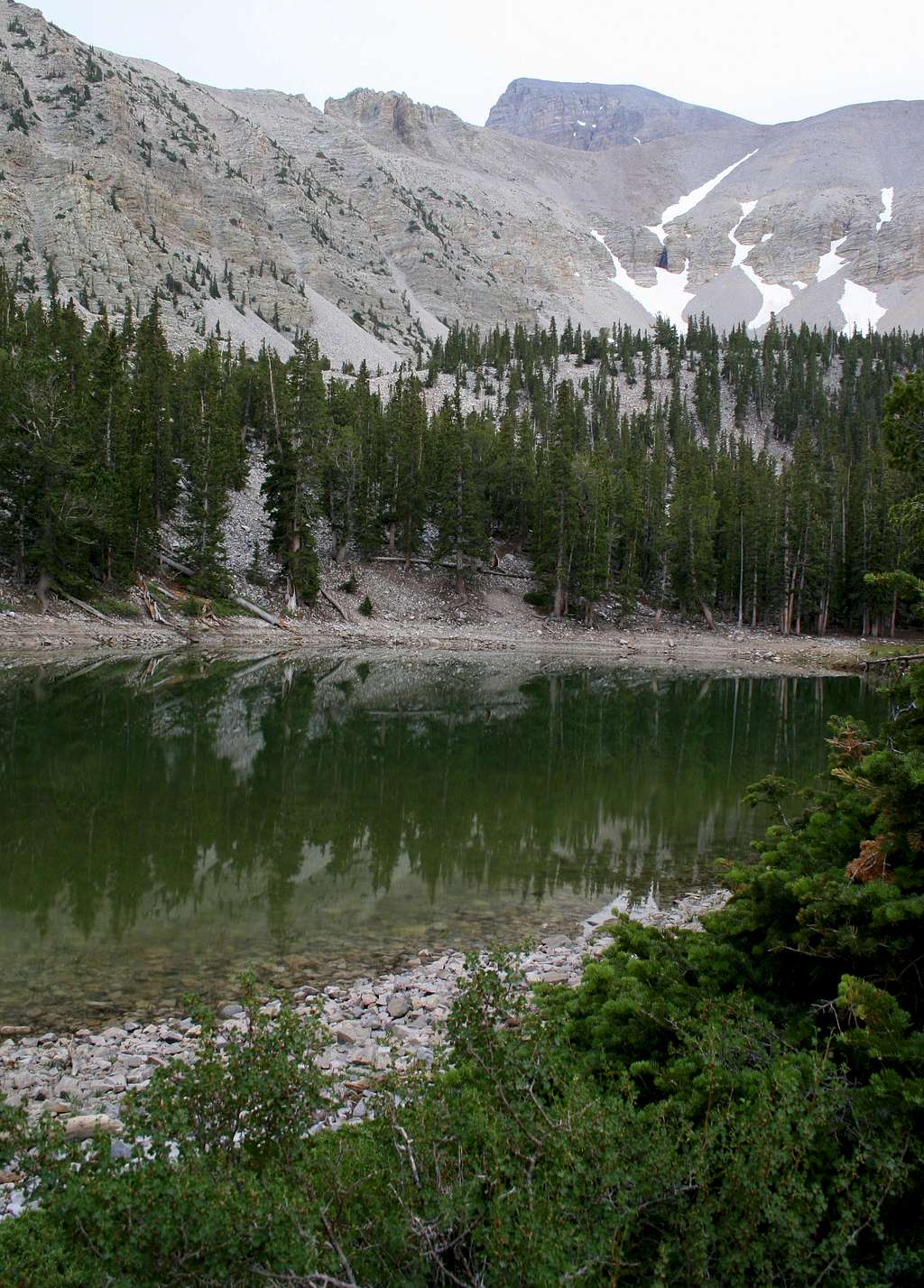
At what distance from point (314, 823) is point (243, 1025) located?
22.2 ft

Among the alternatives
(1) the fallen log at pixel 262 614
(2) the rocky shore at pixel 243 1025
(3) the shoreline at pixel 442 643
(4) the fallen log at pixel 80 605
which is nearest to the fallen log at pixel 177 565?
(1) the fallen log at pixel 262 614

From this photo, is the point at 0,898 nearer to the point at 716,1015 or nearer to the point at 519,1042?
the point at 519,1042

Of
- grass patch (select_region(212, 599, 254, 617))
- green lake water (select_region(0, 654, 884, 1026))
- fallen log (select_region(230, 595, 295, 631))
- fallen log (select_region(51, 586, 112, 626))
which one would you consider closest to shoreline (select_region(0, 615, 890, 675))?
fallen log (select_region(230, 595, 295, 631))

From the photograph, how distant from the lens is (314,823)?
44.2ft

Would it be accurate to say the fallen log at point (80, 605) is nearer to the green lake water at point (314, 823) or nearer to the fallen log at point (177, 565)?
the fallen log at point (177, 565)

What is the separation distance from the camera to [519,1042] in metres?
3.91

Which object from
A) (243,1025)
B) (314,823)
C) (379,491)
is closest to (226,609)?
(379,491)

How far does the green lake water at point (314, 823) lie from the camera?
8516 millimetres

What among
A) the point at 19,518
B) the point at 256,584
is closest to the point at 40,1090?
the point at 19,518

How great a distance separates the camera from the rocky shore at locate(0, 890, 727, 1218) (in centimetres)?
535

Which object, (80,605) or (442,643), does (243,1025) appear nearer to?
(80,605)

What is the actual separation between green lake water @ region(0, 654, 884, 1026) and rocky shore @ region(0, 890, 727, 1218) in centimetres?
43

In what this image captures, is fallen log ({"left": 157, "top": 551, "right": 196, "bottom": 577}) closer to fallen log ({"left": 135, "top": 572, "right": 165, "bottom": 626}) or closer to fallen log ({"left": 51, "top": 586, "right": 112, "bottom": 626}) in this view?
fallen log ({"left": 135, "top": 572, "right": 165, "bottom": 626})

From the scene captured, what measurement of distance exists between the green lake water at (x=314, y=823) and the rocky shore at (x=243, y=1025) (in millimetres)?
434
